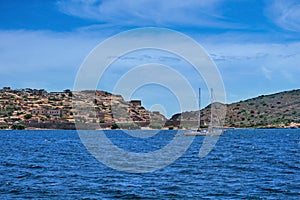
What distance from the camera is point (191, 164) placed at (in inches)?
1877

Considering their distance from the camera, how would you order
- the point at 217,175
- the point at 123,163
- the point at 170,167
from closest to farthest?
1. the point at 217,175
2. the point at 170,167
3. the point at 123,163

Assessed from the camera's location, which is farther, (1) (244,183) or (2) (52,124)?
(2) (52,124)

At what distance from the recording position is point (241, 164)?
156 ft

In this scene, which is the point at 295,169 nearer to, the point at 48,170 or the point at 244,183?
the point at 244,183

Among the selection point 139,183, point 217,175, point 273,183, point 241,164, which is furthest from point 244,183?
point 241,164

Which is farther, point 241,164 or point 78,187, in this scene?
point 241,164

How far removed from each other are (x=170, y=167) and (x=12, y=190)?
17.2 meters

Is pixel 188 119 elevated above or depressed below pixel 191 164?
above

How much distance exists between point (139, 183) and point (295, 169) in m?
15.7

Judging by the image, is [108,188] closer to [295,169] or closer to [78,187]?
[78,187]

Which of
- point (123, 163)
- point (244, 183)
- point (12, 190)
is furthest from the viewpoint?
point (123, 163)

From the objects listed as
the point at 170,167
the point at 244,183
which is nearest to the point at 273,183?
the point at 244,183

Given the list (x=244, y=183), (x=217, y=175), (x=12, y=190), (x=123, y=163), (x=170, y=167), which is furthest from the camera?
(x=123, y=163)

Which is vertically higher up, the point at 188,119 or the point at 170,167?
the point at 188,119
